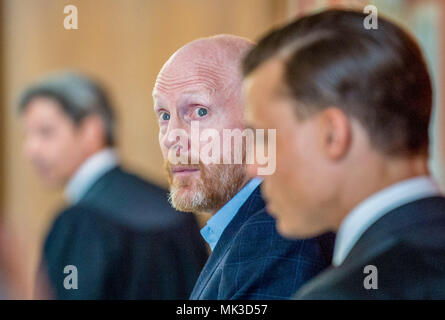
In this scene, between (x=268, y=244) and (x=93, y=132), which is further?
(x=93, y=132)

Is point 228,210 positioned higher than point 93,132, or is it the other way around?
point 93,132

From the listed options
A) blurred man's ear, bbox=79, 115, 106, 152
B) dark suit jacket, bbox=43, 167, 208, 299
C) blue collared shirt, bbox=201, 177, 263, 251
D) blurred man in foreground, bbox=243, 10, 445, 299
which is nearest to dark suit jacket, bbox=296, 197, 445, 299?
blurred man in foreground, bbox=243, 10, 445, 299

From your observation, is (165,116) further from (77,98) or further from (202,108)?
(77,98)

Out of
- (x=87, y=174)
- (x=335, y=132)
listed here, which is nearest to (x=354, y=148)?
(x=335, y=132)

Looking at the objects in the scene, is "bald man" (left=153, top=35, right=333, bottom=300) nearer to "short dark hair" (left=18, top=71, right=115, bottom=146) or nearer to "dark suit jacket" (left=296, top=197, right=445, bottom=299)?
"dark suit jacket" (left=296, top=197, right=445, bottom=299)

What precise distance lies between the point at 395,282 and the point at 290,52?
0.73 feet

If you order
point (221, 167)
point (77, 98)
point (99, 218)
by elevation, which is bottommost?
point (221, 167)

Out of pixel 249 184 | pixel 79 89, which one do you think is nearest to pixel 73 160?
pixel 79 89

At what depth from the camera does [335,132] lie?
2.03ft

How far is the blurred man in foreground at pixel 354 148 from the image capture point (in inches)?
24.7

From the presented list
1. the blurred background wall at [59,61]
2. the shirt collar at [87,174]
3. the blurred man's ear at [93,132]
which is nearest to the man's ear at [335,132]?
the shirt collar at [87,174]

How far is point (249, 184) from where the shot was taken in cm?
76

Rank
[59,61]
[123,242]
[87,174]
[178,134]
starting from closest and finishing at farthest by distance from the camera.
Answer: [178,134] < [123,242] < [87,174] < [59,61]

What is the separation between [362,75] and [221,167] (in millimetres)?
183
